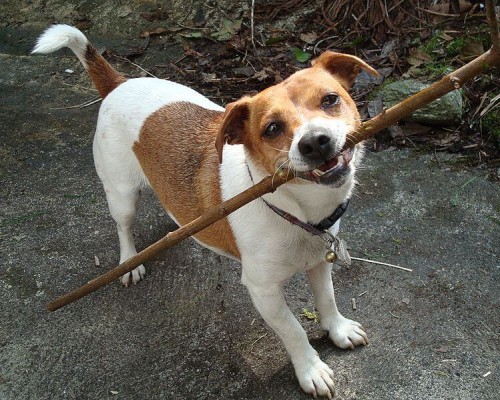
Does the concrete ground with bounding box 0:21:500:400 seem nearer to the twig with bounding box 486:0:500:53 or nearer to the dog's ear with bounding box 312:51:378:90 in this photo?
the dog's ear with bounding box 312:51:378:90

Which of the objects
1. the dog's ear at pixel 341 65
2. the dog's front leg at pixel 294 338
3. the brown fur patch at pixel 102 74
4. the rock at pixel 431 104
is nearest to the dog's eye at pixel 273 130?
the dog's ear at pixel 341 65

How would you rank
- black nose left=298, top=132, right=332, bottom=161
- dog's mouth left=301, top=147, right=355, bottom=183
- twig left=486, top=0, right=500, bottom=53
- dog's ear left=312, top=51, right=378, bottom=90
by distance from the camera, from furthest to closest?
1. dog's ear left=312, top=51, right=378, bottom=90
2. dog's mouth left=301, top=147, right=355, bottom=183
3. black nose left=298, top=132, right=332, bottom=161
4. twig left=486, top=0, right=500, bottom=53

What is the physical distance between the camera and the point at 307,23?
18.7 ft

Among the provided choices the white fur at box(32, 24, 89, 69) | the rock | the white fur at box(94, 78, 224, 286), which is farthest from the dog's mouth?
the rock

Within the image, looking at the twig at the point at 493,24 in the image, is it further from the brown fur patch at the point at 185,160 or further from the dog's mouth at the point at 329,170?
the brown fur patch at the point at 185,160

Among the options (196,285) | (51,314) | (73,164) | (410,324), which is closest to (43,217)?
(73,164)

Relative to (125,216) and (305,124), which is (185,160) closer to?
(125,216)

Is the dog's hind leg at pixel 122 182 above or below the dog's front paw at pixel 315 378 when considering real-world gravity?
above

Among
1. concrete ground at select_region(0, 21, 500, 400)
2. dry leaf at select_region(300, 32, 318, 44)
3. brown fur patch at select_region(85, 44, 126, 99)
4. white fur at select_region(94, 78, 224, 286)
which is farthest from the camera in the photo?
dry leaf at select_region(300, 32, 318, 44)

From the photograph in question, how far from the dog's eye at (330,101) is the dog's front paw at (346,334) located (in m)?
1.24

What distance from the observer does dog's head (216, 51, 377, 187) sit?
2279 millimetres

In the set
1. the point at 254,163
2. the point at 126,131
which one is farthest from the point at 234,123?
the point at 126,131

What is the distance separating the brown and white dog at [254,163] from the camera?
2479 mm

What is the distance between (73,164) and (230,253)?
6.95ft
